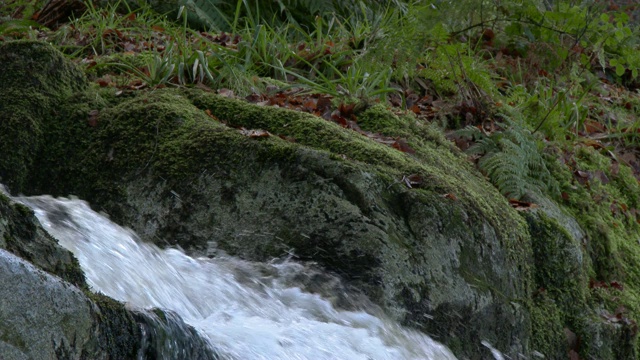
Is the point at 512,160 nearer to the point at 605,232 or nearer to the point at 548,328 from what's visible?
the point at 605,232

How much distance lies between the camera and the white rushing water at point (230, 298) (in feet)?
10.2

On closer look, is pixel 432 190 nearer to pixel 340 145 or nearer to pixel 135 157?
pixel 340 145

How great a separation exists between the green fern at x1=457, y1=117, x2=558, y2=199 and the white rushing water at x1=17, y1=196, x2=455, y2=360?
1623mm

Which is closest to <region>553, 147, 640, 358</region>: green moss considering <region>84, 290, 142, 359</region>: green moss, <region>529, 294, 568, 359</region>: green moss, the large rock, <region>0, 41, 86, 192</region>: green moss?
<region>529, 294, 568, 359</region>: green moss

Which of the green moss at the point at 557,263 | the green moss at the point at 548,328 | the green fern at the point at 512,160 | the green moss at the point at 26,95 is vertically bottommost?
the green moss at the point at 548,328

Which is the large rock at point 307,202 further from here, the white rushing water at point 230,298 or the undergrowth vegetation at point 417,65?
the undergrowth vegetation at point 417,65

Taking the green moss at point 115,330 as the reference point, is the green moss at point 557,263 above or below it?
below

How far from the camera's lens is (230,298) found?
3482 millimetres

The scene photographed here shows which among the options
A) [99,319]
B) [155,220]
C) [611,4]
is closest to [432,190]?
[155,220]

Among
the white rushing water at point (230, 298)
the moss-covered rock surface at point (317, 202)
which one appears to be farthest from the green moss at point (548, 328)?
the white rushing water at point (230, 298)

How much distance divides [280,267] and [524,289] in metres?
1.45

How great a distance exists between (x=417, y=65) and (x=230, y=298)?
146 inches

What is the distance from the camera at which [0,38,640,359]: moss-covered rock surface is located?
3988mm

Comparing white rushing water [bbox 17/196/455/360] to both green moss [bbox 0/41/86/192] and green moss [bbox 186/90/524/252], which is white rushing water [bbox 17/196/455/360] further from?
green moss [bbox 186/90/524/252]
